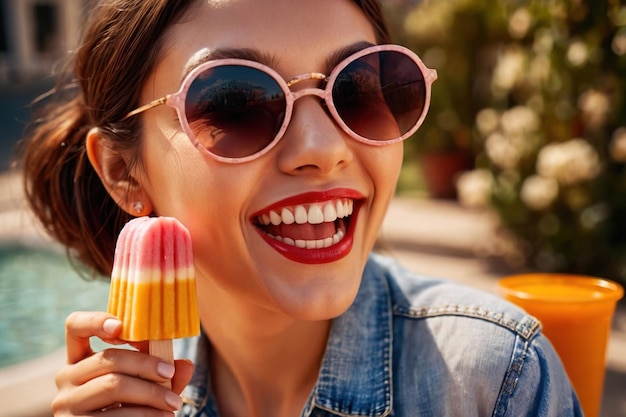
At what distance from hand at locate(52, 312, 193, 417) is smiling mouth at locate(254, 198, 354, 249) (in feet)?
1.26

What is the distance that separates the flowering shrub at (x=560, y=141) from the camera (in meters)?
4.70

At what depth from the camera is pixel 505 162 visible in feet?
20.5

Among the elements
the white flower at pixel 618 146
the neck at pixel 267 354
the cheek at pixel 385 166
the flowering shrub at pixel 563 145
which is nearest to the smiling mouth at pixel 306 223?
the cheek at pixel 385 166

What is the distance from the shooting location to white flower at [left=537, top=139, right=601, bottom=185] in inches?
211

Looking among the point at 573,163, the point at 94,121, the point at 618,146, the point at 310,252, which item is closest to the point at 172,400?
the point at 310,252

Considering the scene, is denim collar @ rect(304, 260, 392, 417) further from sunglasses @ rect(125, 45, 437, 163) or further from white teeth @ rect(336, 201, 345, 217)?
sunglasses @ rect(125, 45, 437, 163)

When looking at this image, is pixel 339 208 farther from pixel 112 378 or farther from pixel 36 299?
pixel 36 299

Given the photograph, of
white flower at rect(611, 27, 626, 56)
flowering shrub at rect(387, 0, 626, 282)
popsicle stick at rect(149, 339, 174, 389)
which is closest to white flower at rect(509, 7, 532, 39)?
flowering shrub at rect(387, 0, 626, 282)

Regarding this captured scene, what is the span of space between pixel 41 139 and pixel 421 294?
1.46 meters

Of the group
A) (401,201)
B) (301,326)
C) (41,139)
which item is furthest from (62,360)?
(401,201)

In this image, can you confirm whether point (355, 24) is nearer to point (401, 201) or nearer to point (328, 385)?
point (328, 385)

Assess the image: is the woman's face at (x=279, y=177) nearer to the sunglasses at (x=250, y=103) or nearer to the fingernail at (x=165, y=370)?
the sunglasses at (x=250, y=103)

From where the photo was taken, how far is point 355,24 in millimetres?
1838

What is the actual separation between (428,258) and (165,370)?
218 inches
